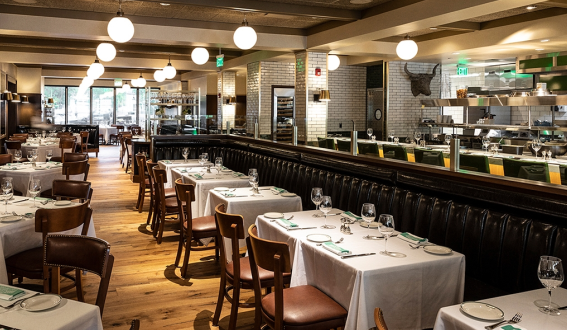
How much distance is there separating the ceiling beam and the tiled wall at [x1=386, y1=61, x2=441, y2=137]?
196 inches

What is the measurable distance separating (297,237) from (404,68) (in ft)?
36.5

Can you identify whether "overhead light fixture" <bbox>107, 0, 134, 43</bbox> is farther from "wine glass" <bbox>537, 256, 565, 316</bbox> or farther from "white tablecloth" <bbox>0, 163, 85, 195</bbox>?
"wine glass" <bbox>537, 256, 565, 316</bbox>

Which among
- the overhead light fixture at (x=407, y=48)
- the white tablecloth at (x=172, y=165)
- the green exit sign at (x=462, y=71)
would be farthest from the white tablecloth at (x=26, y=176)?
the green exit sign at (x=462, y=71)

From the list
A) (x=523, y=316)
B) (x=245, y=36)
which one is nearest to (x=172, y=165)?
(x=245, y=36)

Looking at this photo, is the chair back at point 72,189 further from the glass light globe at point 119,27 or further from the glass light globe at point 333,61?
the glass light globe at point 333,61

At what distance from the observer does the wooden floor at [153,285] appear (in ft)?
12.8

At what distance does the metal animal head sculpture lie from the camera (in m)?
13.6

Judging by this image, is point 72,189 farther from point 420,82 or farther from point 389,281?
point 420,82

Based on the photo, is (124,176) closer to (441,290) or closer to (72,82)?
(441,290)

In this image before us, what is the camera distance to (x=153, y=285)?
184 inches

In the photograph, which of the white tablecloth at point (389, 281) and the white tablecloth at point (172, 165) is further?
the white tablecloth at point (172, 165)

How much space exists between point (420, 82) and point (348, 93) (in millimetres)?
2346

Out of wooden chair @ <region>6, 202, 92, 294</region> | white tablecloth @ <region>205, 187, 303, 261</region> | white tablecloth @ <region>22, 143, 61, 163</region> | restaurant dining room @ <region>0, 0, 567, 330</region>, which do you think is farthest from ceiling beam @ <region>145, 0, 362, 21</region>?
white tablecloth @ <region>22, 143, 61, 163</region>

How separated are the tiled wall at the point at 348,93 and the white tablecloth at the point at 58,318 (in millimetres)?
13054
